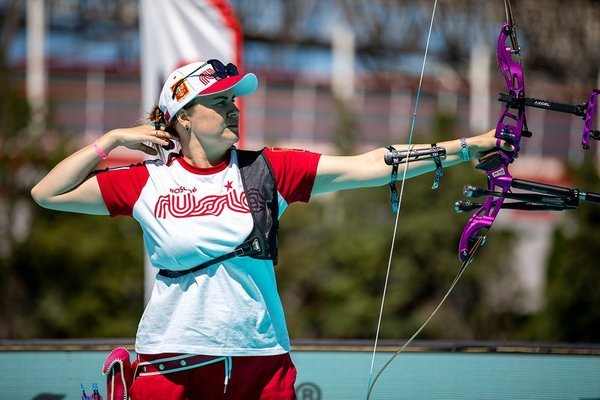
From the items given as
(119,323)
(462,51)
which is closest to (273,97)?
(462,51)

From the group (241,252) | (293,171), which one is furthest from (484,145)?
(241,252)

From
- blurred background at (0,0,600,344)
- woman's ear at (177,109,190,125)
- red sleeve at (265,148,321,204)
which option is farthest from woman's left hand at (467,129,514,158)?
blurred background at (0,0,600,344)

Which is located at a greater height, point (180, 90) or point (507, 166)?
point (180, 90)

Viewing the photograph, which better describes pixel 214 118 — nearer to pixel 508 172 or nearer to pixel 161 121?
pixel 161 121

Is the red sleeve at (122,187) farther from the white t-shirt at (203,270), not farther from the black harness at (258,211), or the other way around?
the black harness at (258,211)

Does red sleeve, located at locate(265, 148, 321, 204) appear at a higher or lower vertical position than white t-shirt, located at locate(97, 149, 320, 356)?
higher

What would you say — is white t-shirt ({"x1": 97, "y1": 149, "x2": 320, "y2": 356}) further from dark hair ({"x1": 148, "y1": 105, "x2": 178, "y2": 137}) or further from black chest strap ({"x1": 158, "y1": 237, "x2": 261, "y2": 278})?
dark hair ({"x1": 148, "y1": 105, "x2": 178, "y2": 137})

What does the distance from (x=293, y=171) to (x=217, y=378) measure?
0.82 metres

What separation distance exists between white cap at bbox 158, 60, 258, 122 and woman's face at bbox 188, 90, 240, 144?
0.10 feet

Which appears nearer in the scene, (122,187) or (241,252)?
(241,252)

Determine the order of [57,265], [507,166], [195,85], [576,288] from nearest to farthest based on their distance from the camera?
[195,85] < [507,166] < [576,288] < [57,265]

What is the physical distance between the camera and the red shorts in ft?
11.3

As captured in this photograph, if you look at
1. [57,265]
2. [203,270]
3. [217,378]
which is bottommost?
[57,265]

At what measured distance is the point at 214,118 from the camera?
3.56 metres
